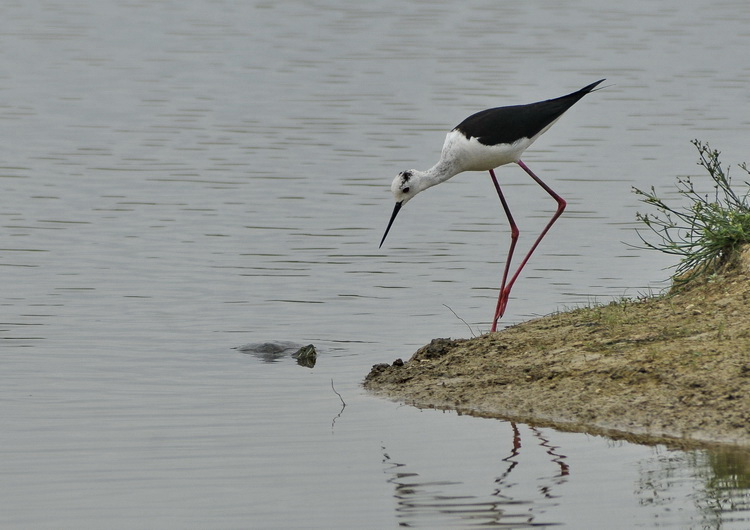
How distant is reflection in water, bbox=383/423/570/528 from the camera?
6.14 metres

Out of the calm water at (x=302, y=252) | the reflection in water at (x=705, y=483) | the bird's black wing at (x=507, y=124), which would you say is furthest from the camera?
the bird's black wing at (x=507, y=124)

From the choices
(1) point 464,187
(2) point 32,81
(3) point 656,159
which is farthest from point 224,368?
(2) point 32,81

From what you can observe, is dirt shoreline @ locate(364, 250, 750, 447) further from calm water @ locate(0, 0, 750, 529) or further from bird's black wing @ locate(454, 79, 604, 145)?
bird's black wing @ locate(454, 79, 604, 145)

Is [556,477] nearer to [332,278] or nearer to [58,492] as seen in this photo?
[58,492]

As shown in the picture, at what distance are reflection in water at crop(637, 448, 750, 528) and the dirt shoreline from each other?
233 millimetres

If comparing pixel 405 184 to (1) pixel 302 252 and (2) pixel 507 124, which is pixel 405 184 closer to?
(2) pixel 507 124

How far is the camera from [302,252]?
1373 cm

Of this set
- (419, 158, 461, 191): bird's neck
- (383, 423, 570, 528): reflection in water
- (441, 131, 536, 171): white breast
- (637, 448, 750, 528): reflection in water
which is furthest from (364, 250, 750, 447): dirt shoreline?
(419, 158, 461, 191): bird's neck

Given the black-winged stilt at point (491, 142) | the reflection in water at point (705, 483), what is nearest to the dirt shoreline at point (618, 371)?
the reflection in water at point (705, 483)

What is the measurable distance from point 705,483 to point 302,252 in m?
7.67

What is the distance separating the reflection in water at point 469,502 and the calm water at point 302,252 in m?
0.02

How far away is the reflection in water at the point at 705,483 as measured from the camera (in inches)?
238

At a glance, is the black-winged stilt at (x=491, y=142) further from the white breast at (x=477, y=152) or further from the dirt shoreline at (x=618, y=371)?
the dirt shoreline at (x=618, y=371)

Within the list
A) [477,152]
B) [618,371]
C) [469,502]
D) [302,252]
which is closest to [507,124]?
[477,152]
